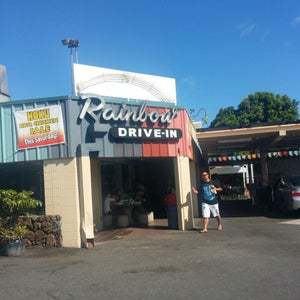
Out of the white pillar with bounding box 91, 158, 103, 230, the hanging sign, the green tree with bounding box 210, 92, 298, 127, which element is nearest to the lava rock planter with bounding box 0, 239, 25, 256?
the hanging sign

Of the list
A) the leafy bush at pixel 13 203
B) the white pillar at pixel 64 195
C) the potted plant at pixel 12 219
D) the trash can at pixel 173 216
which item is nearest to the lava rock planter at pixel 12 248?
the potted plant at pixel 12 219

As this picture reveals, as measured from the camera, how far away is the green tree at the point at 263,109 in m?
50.0

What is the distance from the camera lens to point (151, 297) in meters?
7.19

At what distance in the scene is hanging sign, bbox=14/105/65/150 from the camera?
13.3 m

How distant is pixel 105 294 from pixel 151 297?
0.74 m

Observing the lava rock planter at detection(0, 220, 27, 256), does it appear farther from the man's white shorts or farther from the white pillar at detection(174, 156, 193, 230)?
the man's white shorts

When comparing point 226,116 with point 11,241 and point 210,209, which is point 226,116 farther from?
point 11,241

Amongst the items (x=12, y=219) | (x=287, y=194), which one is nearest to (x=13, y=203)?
(x=12, y=219)

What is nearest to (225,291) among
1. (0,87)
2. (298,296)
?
(298,296)

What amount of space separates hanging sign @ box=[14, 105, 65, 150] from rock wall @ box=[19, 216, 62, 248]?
191 cm

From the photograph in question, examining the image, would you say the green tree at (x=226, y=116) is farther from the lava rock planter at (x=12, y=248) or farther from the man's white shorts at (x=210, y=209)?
the lava rock planter at (x=12, y=248)

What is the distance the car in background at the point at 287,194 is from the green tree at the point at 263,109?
97.9 feet

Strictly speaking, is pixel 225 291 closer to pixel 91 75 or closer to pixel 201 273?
pixel 201 273

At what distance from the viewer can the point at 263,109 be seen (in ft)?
166
